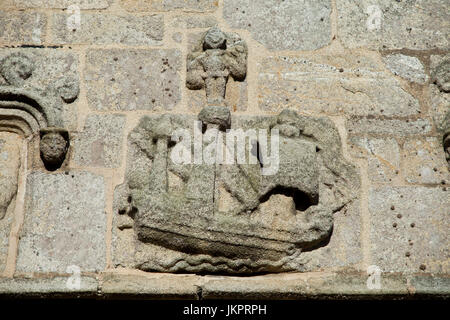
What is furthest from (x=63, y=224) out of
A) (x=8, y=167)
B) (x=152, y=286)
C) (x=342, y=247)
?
(x=342, y=247)

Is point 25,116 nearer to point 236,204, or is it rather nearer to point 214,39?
point 214,39

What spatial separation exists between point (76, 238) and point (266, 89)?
1.33 metres

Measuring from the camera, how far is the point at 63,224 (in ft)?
11.8

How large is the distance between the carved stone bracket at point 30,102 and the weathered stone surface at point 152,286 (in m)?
0.73

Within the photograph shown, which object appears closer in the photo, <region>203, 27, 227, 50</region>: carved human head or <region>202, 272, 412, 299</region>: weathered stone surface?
<region>202, 272, 412, 299</region>: weathered stone surface

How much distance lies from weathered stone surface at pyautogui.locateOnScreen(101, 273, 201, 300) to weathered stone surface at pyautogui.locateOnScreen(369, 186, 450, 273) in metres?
0.98

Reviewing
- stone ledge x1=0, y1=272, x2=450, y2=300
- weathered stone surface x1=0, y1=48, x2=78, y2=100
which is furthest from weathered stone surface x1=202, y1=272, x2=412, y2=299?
weathered stone surface x1=0, y1=48, x2=78, y2=100

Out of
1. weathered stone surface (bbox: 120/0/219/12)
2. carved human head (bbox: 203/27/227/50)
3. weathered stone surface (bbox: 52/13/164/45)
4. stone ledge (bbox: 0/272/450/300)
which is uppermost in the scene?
weathered stone surface (bbox: 120/0/219/12)

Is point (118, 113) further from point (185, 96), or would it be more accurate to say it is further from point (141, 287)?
point (141, 287)

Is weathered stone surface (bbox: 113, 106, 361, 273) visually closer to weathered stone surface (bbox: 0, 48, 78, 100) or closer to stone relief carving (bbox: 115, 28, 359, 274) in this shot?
stone relief carving (bbox: 115, 28, 359, 274)

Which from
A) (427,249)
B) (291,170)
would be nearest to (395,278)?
(427,249)

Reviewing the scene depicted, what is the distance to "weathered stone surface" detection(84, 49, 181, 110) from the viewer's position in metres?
3.80

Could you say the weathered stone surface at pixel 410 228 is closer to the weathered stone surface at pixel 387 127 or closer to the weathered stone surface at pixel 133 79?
the weathered stone surface at pixel 387 127
